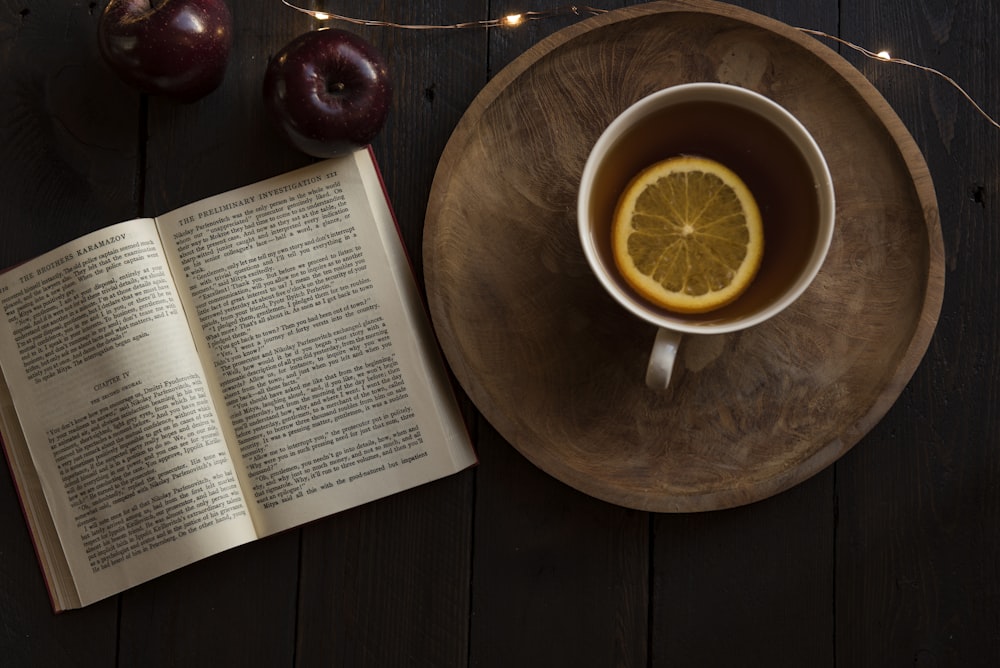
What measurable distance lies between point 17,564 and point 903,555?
889mm

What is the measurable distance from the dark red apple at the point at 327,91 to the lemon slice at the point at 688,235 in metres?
0.26

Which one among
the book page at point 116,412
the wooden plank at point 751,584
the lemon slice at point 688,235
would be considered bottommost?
the wooden plank at point 751,584

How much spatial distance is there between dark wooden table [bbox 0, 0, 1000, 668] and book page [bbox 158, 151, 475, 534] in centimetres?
3

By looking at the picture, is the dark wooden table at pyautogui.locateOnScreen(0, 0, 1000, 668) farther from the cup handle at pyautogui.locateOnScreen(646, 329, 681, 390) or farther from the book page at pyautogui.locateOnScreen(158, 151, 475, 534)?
the cup handle at pyautogui.locateOnScreen(646, 329, 681, 390)

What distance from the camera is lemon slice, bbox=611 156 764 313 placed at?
73cm

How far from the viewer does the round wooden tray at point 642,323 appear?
766 millimetres

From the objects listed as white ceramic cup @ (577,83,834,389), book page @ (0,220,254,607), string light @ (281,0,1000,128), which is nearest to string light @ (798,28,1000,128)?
string light @ (281,0,1000,128)

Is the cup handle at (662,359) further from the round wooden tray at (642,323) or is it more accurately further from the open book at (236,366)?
the open book at (236,366)

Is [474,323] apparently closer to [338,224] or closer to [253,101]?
[338,224]

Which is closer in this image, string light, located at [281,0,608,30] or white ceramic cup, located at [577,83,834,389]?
white ceramic cup, located at [577,83,834,389]

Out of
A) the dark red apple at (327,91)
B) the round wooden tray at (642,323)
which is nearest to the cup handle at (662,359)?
the round wooden tray at (642,323)

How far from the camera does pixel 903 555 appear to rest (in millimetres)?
846

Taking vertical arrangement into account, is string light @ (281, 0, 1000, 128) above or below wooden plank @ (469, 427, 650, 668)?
above

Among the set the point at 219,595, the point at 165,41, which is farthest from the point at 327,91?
the point at 219,595
